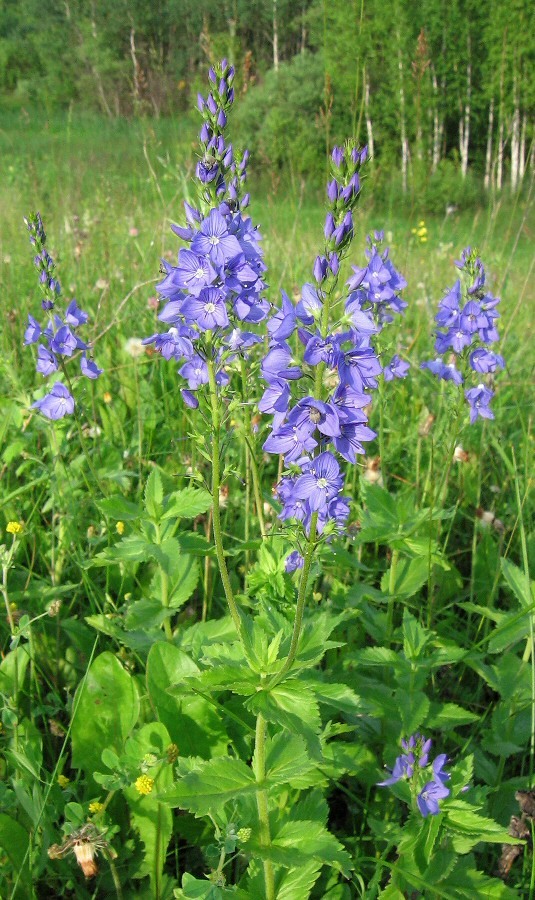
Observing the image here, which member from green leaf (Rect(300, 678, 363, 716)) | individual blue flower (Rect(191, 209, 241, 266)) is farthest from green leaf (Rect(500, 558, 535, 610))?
individual blue flower (Rect(191, 209, 241, 266))

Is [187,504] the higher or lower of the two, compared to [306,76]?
lower

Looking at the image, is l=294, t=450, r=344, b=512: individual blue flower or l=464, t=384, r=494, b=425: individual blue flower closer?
l=294, t=450, r=344, b=512: individual blue flower

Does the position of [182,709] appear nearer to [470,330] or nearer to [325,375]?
[325,375]

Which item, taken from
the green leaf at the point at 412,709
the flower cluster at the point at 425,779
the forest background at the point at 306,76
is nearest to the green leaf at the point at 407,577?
the green leaf at the point at 412,709

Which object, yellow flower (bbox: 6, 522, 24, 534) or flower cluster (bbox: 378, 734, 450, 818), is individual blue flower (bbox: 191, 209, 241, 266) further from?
flower cluster (bbox: 378, 734, 450, 818)

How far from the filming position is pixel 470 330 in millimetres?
2867

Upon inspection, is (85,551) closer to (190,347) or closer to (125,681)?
(125,681)

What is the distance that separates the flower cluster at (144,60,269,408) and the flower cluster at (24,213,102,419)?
3.08ft

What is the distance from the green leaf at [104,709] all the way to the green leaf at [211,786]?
59cm

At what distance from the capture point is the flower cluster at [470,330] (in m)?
2.88

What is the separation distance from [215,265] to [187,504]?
0.93m

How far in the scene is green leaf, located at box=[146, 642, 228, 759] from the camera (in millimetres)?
2193

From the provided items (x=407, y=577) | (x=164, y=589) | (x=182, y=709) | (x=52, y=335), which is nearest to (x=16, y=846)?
(x=182, y=709)

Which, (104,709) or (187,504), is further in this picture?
(187,504)
